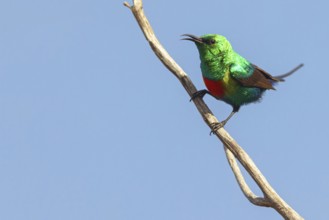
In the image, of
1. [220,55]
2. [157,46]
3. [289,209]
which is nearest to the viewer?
[289,209]

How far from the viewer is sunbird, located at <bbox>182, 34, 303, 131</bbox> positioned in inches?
325

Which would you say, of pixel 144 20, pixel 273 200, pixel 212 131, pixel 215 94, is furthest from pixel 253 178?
pixel 144 20

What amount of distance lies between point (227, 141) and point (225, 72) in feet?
3.60

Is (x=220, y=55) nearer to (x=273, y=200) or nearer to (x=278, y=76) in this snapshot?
(x=278, y=76)

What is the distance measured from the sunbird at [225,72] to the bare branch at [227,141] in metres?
0.25

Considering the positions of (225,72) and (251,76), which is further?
(251,76)

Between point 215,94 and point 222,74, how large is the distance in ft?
0.88

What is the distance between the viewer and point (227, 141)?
7586mm

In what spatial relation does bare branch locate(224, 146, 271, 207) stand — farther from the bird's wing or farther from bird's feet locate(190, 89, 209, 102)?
the bird's wing

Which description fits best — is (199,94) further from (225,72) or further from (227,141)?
(227,141)

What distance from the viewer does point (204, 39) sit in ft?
27.0

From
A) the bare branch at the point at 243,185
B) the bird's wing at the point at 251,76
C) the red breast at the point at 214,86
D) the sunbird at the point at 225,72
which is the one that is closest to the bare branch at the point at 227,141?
the bare branch at the point at 243,185

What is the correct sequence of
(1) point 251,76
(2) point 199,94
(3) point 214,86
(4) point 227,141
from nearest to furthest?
(4) point 227,141 < (2) point 199,94 < (3) point 214,86 < (1) point 251,76

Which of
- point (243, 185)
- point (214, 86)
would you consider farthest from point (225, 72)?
point (243, 185)
